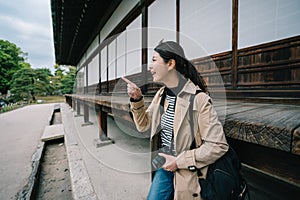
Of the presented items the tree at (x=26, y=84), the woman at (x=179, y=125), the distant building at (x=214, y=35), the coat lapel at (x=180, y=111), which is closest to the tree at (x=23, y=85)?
the tree at (x=26, y=84)

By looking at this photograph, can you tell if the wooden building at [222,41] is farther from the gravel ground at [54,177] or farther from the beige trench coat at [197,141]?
the gravel ground at [54,177]

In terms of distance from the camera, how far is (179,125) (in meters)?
0.94

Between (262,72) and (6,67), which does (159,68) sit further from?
(6,67)

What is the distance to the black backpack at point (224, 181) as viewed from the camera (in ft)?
2.68

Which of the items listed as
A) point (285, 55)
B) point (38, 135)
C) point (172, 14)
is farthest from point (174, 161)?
point (38, 135)

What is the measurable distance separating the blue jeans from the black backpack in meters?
0.39

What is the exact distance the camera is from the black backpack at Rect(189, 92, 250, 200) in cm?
82

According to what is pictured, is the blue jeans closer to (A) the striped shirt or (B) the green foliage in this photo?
(A) the striped shirt

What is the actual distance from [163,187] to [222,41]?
349 cm

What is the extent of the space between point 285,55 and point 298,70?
0.95 feet

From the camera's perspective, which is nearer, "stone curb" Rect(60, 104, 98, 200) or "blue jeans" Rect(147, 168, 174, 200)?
"blue jeans" Rect(147, 168, 174, 200)

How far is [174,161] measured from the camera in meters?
0.92

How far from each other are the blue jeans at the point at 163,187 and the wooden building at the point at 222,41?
628 mm

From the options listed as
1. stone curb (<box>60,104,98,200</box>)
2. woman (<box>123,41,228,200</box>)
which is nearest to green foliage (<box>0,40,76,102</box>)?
stone curb (<box>60,104,98,200</box>)
